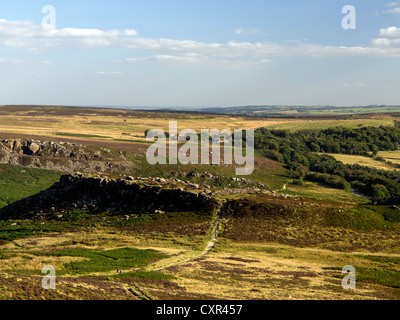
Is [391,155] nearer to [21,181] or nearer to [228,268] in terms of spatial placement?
[21,181]

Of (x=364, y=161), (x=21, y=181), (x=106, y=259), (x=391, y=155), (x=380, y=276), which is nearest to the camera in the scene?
(x=380, y=276)

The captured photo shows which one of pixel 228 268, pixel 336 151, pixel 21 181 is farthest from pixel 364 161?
pixel 228 268

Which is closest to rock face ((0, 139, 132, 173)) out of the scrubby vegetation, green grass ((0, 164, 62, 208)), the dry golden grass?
green grass ((0, 164, 62, 208))

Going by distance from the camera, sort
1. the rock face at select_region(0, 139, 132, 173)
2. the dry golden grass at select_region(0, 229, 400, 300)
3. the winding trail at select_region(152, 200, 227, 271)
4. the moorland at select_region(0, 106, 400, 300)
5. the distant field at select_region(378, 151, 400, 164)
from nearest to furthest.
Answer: the dry golden grass at select_region(0, 229, 400, 300) < the moorland at select_region(0, 106, 400, 300) < the winding trail at select_region(152, 200, 227, 271) < the rock face at select_region(0, 139, 132, 173) < the distant field at select_region(378, 151, 400, 164)

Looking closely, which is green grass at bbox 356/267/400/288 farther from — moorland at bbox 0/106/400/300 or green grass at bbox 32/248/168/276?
→ green grass at bbox 32/248/168/276

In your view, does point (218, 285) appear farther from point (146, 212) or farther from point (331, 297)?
point (146, 212)

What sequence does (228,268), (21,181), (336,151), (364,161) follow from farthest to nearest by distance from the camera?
(336,151), (364,161), (21,181), (228,268)
